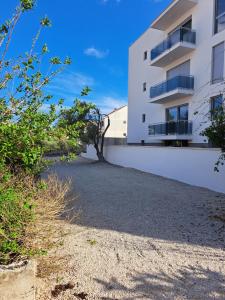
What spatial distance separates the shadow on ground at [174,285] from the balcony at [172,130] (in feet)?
43.9

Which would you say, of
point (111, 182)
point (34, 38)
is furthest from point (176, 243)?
point (111, 182)

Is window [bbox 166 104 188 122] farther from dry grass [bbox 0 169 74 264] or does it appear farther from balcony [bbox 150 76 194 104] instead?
dry grass [bbox 0 169 74 264]

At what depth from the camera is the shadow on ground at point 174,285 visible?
9.90 ft

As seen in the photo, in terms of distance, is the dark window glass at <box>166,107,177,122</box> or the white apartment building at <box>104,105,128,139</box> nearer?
the dark window glass at <box>166,107,177,122</box>

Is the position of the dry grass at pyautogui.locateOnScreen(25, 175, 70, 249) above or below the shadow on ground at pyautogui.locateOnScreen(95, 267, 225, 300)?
above

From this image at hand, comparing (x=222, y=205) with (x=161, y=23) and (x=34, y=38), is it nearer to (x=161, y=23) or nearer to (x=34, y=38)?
(x=34, y=38)

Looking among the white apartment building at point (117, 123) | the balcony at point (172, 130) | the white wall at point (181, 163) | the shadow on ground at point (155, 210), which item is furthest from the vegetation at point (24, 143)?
the white apartment building at point (117, 123)

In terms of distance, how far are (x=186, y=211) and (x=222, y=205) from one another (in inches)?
55.2

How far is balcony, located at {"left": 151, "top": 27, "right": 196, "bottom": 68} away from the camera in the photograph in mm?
16047

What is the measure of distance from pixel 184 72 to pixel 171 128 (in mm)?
3951

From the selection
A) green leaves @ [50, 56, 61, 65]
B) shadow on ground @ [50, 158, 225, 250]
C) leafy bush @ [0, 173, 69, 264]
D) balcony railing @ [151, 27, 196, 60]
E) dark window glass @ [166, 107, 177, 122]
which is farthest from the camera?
dark window glass @ [166, 107, 177, 122]

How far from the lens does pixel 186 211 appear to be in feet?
21.8

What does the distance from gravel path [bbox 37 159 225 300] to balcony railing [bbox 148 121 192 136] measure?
29.6 ft

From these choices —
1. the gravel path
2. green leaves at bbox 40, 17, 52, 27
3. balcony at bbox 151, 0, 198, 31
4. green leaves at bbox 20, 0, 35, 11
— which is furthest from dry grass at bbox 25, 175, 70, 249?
balcony at bbox 151, 0, 198, 31
